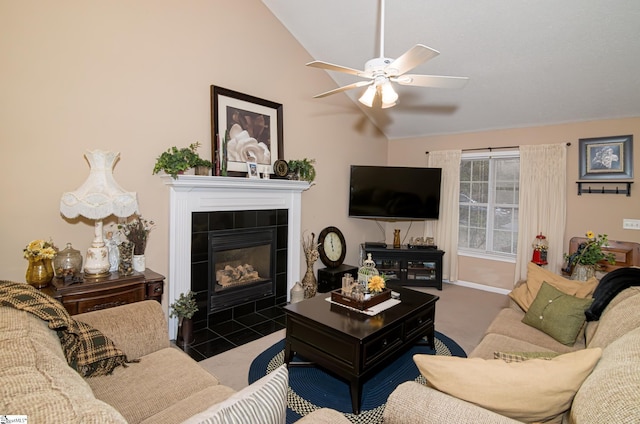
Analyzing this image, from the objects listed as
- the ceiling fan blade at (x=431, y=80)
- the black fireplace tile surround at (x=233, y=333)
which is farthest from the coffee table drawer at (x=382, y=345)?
the ceiling fan blade at (x=431, y=80)

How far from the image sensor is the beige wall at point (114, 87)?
103 inches

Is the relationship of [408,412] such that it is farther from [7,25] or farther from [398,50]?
[398,50]

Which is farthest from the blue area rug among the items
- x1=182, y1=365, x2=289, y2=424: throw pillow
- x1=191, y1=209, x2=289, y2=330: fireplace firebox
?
x1=182, y1=365, x2=289, y2=424: throw pillow

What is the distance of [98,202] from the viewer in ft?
8.33

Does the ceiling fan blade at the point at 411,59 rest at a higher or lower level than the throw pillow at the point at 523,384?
higher

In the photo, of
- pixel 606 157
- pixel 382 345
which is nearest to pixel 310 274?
pixel 382 345

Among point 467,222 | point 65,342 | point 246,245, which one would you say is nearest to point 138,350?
point 65,342

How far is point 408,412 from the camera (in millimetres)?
1316

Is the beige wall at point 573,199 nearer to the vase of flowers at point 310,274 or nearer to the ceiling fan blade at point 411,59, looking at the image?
the vase of flowers at point 310,274

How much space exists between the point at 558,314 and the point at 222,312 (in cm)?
316

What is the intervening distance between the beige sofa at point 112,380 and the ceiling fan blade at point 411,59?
75.9 inches

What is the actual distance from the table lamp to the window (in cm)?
489

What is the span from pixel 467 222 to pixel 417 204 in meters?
0.95

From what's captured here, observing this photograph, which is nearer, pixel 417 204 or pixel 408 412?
pixel 408 412
